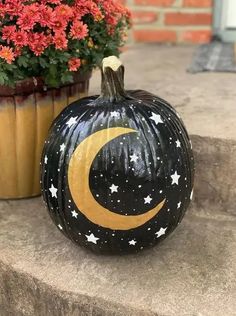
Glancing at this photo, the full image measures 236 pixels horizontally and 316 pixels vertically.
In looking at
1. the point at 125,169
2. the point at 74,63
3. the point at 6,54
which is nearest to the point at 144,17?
the point at 74,63

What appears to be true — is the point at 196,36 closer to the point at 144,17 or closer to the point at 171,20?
the point at 171,20

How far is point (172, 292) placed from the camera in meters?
1.40

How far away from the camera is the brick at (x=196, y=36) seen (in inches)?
118

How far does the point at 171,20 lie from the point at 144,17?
162 millimetres

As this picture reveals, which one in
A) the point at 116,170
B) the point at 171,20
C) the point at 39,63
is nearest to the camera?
the point at 116,170

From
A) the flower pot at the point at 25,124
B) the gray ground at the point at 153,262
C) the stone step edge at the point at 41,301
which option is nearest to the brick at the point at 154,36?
the gray ground at the point at 153,262

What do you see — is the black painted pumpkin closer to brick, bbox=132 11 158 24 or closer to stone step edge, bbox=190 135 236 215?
stone step edge, bbox=190 135 236 215

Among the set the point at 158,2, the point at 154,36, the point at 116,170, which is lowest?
the point at 116,170

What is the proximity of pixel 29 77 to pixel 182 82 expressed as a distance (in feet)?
3.08

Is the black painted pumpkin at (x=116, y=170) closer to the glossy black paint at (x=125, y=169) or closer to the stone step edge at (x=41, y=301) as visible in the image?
the glossy black paint at (x=125, y=169)

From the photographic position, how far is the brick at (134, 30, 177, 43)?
3053 millimetres

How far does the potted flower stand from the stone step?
0.22 m

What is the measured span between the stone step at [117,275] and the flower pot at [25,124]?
0.50 feet

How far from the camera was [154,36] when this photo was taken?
309 cm
